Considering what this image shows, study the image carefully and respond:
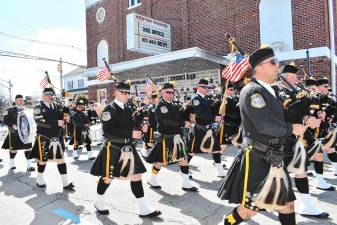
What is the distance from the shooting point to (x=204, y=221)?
491 centimetres

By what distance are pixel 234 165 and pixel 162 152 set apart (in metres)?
3.02

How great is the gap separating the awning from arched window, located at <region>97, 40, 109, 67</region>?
2648mm

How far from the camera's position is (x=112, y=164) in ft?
16.9

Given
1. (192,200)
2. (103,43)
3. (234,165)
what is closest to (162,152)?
(192,200)

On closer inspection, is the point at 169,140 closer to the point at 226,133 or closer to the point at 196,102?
the point at 196,102

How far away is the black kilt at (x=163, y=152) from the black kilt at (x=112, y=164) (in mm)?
1291

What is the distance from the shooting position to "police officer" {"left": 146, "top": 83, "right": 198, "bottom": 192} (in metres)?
6.44

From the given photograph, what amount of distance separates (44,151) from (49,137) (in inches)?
11.5

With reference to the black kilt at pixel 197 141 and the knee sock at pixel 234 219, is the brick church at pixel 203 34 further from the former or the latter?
the knee sock at pixel 234 219

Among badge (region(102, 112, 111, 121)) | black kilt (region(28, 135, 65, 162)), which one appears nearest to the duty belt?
badge (region(102, 112, 111, 121))

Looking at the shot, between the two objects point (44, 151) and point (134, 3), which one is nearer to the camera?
point (44, 151)

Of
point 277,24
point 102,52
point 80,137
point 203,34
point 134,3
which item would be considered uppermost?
point 134,3

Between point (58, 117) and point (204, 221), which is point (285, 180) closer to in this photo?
point (204, 221)

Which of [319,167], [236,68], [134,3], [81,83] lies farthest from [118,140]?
[81,83]
